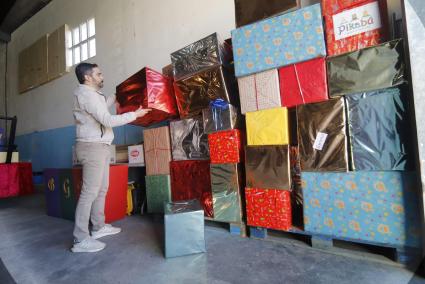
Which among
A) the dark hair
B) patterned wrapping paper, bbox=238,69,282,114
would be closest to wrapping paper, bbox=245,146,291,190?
patterned wrapping paper, bbox=238,69,282,114

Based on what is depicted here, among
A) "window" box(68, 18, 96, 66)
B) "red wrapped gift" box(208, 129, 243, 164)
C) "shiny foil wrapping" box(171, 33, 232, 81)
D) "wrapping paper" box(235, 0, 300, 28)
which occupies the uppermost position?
"window" box(68, 18, 96, 66)

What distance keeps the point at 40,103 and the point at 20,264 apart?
4362 millimetres

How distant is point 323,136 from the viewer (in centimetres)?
147

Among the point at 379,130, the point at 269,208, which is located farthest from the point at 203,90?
the point at 379,130

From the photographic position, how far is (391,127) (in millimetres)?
1284

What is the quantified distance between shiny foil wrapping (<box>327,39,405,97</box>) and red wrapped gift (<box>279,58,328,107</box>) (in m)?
0.05

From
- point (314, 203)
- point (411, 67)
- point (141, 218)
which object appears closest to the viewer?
point (411, 67)

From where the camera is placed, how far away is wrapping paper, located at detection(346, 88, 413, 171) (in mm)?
1257

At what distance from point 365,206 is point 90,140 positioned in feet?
6.18

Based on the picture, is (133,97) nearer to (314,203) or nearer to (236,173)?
(236,173)

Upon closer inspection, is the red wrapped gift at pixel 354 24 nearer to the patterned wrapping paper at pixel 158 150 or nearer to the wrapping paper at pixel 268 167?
the wrapping paper at pixel 268 167

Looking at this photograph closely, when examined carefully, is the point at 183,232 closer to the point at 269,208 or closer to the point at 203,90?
the point at 269,208

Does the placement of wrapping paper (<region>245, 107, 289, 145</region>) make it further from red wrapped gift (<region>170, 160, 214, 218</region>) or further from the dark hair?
the dark hair

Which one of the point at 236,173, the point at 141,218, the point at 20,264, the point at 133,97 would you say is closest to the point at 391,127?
the point at 236,173
